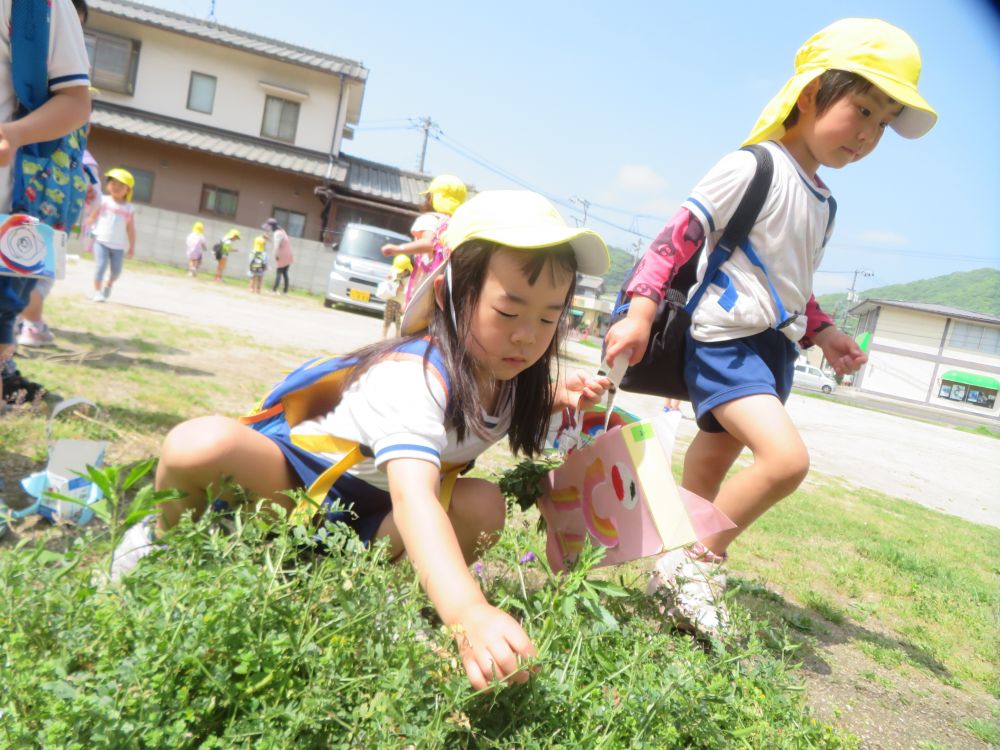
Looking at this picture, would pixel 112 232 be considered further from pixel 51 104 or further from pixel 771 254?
pixel 771 254

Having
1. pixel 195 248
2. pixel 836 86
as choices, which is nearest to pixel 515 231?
pixel 836 86

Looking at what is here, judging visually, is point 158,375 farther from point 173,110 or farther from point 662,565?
point 173,110

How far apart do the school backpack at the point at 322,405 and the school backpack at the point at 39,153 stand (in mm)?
1112

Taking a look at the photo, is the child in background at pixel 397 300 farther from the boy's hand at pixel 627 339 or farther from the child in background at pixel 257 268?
the boy's hand at pixel 627 339

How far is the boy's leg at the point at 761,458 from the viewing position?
227cm

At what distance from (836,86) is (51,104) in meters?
2.45

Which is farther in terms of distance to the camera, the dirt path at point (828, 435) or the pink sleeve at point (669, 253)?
the dirt path at point (828, 435)

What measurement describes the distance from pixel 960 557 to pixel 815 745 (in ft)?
12.2

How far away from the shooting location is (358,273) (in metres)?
16.8

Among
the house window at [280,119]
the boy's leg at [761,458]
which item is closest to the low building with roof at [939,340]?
the boy's leg at [761,458]

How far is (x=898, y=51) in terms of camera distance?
238cm

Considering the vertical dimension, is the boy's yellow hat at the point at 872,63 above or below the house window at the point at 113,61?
below

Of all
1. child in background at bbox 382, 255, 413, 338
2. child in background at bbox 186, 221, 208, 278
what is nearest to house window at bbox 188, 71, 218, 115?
child in background at bbox 186, 221, 208, 278

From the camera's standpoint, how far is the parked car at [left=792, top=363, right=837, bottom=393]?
43.6 meters
